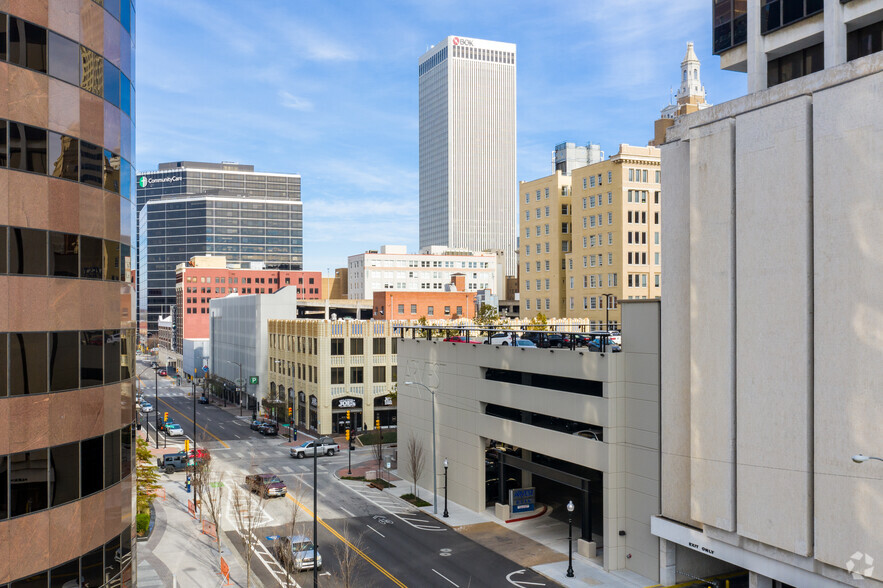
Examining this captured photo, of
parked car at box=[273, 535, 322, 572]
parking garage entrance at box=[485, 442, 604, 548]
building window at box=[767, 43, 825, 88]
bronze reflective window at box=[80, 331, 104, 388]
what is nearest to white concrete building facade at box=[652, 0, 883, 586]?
building window at box=[767, 43, 825, 88]

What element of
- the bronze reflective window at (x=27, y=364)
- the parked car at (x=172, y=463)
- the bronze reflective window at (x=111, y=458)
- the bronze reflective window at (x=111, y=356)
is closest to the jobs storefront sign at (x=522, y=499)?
the bronze reflective window at (x=111, y=458)

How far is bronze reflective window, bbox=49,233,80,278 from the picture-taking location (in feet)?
67.4

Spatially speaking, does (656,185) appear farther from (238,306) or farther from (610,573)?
(238,306)

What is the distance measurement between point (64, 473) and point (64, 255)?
20.9 feet

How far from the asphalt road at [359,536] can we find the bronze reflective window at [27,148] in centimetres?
1918

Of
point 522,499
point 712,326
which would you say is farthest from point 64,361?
point 522,499

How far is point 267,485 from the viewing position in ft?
161

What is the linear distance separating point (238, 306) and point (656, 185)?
67397mm

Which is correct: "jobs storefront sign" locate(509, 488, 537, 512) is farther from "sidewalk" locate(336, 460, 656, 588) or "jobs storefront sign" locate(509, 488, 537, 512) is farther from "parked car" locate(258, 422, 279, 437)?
"parked car" locate(258, 422, 279, 437)

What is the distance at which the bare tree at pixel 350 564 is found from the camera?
31206 millimetres

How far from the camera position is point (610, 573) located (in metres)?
35.0

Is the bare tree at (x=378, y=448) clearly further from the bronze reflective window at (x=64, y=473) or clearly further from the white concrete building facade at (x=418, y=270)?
the white concrete building facade at (x=418, y=270)

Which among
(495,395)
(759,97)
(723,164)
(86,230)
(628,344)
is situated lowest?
(495,395)

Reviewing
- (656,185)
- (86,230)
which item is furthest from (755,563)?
(656,185)
